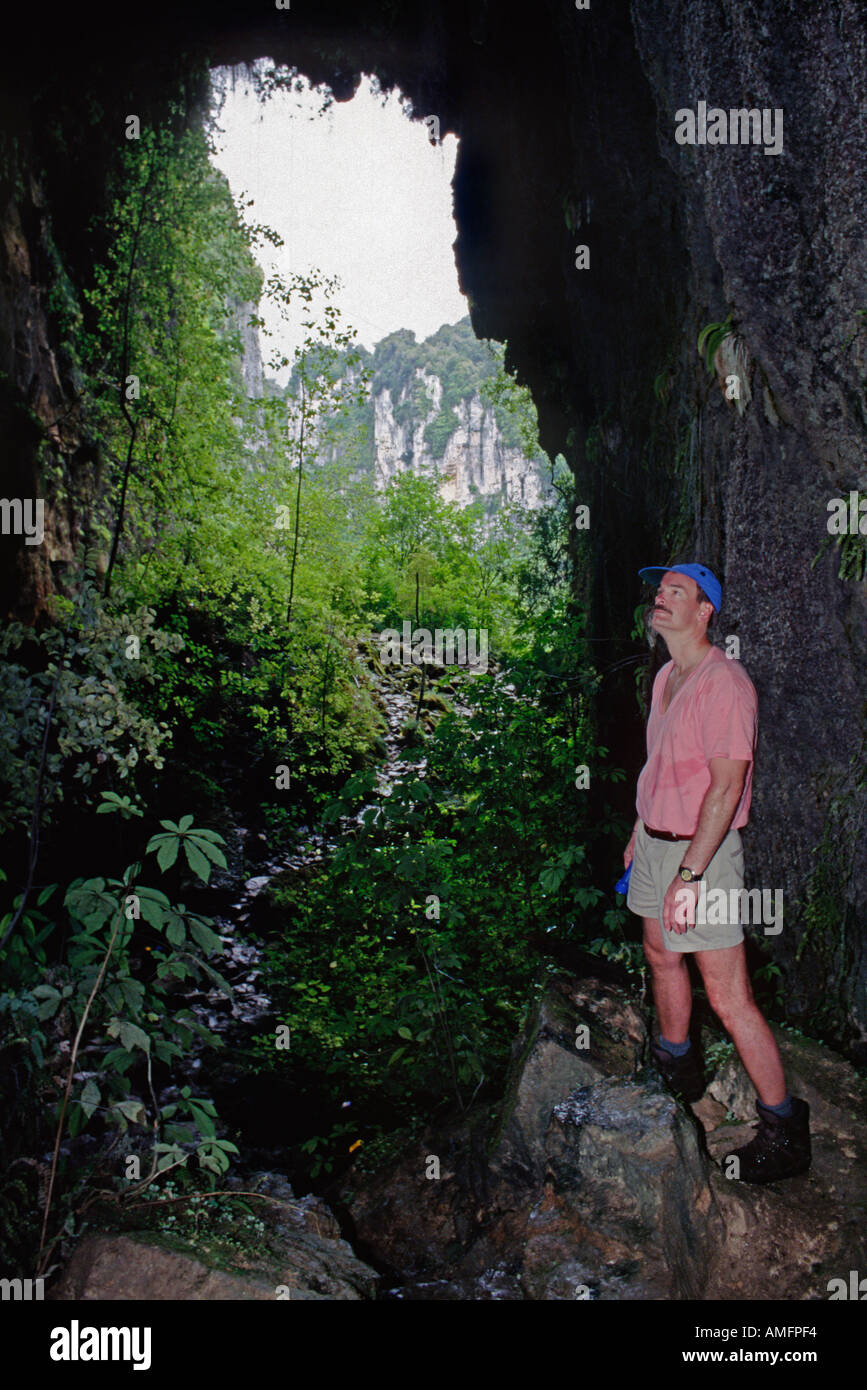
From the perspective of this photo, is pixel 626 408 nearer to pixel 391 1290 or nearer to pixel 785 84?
pixel 785 84

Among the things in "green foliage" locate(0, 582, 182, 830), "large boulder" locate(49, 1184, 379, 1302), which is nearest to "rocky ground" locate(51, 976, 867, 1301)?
"large boulder" locate(49, 1184, 379, 1302)

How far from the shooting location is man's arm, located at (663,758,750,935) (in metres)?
2.85

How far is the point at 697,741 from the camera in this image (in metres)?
3.03

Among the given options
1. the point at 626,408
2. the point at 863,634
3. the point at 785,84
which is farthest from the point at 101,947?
the point at 626,408

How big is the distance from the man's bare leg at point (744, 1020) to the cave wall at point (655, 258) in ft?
3.47

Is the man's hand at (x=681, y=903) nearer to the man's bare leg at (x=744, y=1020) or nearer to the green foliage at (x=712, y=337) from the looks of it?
the man's bare leg at (x=744, y=1020)

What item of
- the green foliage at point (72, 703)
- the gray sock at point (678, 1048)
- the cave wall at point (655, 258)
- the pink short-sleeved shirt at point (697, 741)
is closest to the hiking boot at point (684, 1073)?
the gray sock at point (678, 1048)

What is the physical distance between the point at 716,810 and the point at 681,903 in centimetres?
41

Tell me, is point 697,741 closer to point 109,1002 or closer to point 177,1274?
point 109,1002

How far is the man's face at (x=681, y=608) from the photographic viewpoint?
3182mm

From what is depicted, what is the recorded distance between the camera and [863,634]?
145 inches

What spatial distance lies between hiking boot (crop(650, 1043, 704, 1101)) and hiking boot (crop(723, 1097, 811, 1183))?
0.41 m

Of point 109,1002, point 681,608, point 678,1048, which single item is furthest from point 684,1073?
point 109,1002
